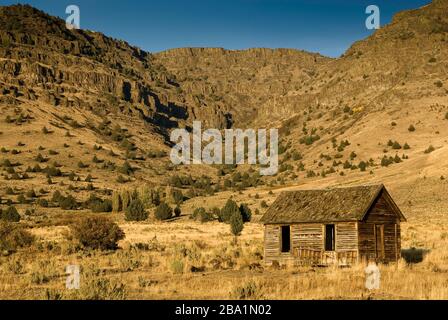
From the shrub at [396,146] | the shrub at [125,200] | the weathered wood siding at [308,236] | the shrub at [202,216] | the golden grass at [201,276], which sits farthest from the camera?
the shrub at [396,146]

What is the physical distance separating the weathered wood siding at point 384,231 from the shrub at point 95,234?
1588cm

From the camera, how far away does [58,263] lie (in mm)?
28781

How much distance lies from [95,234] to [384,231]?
17.0 m

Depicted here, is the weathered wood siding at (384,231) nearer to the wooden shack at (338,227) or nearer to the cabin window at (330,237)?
the wooden shack at (338,227)

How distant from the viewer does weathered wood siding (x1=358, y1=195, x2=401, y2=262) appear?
2731 cm

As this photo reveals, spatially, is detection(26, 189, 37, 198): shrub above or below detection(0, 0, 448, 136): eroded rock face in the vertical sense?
below

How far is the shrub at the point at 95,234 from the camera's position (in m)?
35.7

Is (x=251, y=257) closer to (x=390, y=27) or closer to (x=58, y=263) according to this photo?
(x=58, y=263)

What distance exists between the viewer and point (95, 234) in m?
35.7

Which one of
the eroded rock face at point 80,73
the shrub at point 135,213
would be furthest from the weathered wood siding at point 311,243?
the eroded rock face at point 80,73

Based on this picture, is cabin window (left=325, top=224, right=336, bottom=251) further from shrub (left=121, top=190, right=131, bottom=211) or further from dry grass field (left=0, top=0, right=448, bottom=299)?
shrub (left=121, top=190, right=131, bottom=211)

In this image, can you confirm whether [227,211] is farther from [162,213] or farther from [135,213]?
[135,213]

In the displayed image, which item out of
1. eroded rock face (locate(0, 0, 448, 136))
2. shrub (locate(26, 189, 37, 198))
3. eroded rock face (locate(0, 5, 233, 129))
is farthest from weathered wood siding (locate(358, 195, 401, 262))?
eroded rock face (locate(0, 5, 233, 129))
